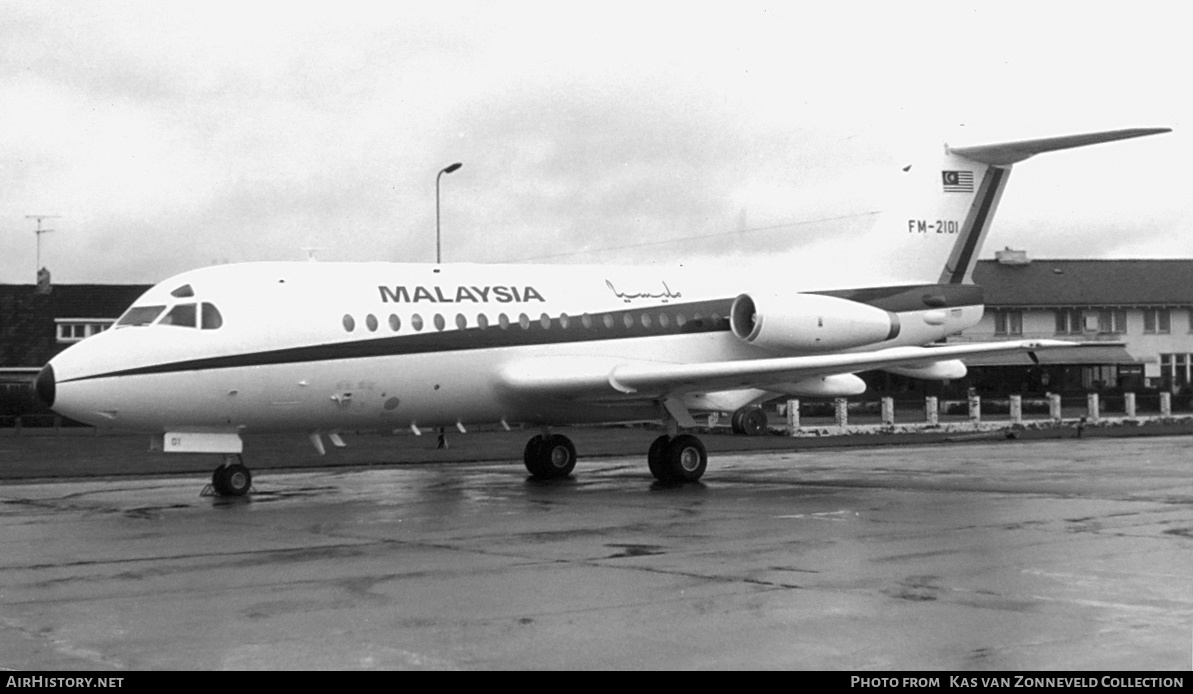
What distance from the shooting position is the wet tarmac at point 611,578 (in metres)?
8.38

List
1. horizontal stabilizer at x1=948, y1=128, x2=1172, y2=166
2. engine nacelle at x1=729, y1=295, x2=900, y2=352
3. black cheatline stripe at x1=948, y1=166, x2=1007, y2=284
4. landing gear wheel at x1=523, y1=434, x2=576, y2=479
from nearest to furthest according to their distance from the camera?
1. horizontal stabilizer at x1=948, y1=128, x2=1172, y2=166
2. engine nacelle at x1=729, y1=295, x2=900, y2=352
3. landing gear wheel at x1=523, y1=434, x2=576, y2=479
4. black cheatline stripe at x1=948, y1=166, x2=1007, y2=284

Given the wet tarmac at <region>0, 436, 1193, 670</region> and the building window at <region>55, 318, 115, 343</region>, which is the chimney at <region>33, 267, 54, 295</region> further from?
the wet tarmac at <region>0, 436, 1193, 670</region>

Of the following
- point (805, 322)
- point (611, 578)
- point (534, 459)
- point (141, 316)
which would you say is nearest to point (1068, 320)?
point (805, 322)

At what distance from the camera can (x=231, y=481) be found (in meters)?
20.5

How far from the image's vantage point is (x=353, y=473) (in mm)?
27266

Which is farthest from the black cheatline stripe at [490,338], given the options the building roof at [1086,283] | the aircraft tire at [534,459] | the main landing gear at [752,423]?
the building roof at [1086,283]

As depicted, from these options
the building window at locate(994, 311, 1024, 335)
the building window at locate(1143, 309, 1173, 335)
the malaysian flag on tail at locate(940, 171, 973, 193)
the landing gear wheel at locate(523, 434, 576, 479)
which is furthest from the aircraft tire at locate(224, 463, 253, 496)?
the building window at locate(1143, 309, 1173, 335)

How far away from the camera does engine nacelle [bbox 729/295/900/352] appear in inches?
941

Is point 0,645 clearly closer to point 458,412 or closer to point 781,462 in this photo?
point 458,412

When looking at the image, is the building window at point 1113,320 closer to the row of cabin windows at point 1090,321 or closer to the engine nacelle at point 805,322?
the row of cabin windows at point 1090,321

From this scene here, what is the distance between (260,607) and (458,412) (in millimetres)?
12159

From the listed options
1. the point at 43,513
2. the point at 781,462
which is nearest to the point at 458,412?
the point at 43,513

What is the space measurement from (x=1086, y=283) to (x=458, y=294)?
2704 inches

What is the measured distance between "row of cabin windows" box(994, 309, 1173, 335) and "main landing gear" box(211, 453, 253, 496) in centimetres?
6660
